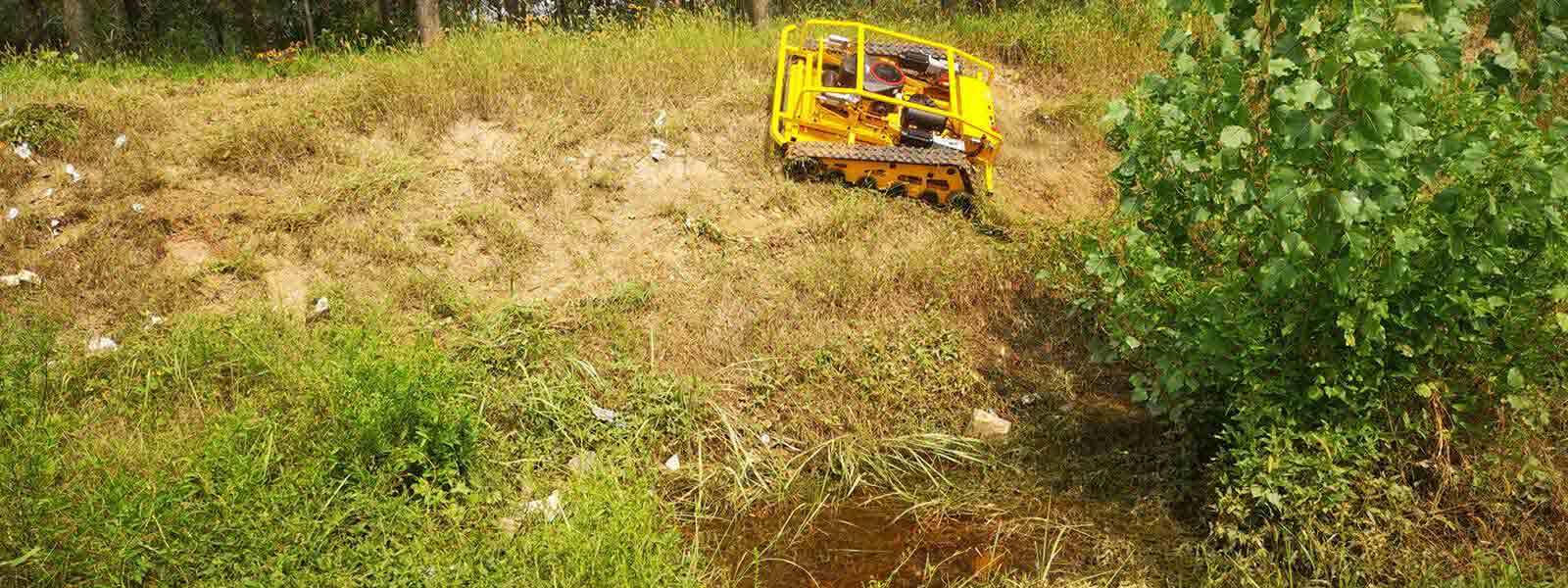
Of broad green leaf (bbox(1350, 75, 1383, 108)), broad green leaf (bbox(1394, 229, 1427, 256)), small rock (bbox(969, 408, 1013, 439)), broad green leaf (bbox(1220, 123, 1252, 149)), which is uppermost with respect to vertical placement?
broad green leaf (bbox(1350, 75, 1383, 108))

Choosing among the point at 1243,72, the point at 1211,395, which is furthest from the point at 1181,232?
the point at 1243,72

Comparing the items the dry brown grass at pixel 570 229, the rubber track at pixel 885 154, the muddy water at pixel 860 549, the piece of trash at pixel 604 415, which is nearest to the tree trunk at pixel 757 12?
the dry brown grass at pixel 570 229

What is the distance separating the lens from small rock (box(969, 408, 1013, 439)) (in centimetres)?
599

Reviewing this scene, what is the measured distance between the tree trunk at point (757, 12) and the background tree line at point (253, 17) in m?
1.30

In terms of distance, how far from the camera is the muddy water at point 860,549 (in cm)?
501

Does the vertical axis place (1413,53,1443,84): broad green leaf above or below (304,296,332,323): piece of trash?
above

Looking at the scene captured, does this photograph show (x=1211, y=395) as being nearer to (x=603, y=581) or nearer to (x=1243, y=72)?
(x=1243, y=72)

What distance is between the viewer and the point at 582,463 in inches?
218

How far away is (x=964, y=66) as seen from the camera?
410 inches

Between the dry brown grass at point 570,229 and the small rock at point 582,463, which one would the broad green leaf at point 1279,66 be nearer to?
the dry brown grass at point 570,229

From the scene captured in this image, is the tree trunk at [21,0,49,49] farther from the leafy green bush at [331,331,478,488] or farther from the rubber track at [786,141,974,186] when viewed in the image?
the leafy green bush at [331,331,478,488]

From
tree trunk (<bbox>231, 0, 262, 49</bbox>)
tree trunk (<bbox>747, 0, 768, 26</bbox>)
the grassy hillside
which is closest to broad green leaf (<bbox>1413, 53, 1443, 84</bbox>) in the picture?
the grassy hillside

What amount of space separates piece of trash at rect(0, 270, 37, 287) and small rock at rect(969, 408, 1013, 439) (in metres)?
5.43

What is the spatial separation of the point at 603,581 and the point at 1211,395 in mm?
2982
